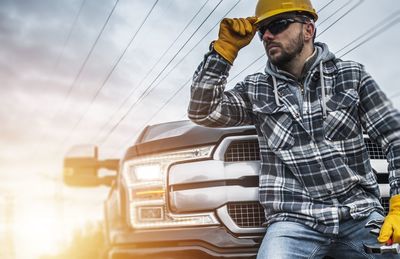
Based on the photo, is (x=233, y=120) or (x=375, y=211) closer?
(x=375, y=211)

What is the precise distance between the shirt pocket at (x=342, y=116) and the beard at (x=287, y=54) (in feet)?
1.05

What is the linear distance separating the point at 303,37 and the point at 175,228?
123 cm

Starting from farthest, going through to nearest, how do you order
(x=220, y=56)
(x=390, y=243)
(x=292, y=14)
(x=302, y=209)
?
(x=292, y=14) → (x=220, y=56) → (x=302, y=209) → (x=390, y=243)

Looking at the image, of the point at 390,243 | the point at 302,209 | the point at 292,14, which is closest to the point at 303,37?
the point at 292,14

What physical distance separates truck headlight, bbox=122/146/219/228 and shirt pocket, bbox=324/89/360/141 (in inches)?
25.7

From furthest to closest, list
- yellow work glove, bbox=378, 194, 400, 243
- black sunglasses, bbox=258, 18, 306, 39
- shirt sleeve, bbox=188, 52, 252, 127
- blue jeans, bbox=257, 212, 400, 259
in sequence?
black sunglasses, bbox=258, 18, 306, 39, shirt sleeve, bbox=188, 52, 252, 127, blue jeans, bbox=257, 212, 400, 259, yellow work glove, bbox=378, 194, 400, 243

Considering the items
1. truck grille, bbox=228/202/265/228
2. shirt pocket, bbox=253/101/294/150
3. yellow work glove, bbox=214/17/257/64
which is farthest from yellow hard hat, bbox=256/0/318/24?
truck grille, bbox=228/202/265/228

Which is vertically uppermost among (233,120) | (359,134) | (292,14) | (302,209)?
(292,14)

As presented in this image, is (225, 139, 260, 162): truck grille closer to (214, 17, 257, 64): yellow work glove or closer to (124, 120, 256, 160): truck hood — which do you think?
(124, 120, 256, 160): truck hood

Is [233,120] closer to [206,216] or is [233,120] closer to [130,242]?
[206,216]

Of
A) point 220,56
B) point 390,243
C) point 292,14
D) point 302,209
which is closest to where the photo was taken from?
point 390,243

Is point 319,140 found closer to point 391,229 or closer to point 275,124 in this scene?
point 275,124

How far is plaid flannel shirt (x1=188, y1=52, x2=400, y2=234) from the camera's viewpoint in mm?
2482

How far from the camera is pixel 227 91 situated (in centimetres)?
282
